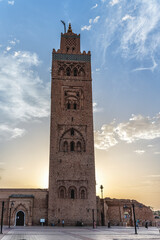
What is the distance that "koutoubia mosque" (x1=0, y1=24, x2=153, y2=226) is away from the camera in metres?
29.5

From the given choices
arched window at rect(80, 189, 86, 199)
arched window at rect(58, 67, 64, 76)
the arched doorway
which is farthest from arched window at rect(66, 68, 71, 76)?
the arched doorway

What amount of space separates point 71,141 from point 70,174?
457 centimetres

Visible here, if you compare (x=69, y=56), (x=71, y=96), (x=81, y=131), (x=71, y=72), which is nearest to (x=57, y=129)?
(x=81, y=131)

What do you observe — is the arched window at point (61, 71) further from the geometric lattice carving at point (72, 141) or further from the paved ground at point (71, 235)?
the paved ground at point (71, 235)

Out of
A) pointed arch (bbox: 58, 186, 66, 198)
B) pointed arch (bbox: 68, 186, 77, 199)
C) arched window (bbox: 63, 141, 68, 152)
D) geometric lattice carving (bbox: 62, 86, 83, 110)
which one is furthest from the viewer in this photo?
geometric lattice carving (bbox: 62, 86, 83, 110)

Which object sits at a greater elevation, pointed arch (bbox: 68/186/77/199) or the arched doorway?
pointed arch (bbox: 68/186/77/199)

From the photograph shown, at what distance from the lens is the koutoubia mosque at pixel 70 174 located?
29500 millimetres

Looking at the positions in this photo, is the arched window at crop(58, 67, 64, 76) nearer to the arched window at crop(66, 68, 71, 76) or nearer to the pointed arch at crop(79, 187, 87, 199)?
the arched window at crop(66, 68, 71, 76)

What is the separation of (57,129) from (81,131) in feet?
11.2

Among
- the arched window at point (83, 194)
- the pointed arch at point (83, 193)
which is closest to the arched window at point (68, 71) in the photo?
the pointed arch at point (83, 193)

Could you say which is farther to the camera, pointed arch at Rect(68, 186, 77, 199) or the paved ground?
pointed arch at Rect(68, 186, 77, 199)

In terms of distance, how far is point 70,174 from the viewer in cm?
3119

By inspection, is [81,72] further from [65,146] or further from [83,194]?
[83,194]

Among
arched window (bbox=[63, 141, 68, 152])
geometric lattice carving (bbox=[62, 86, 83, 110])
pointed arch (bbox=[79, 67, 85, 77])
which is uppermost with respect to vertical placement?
pointed arch (bbox=[79, 67, 85, 77])
